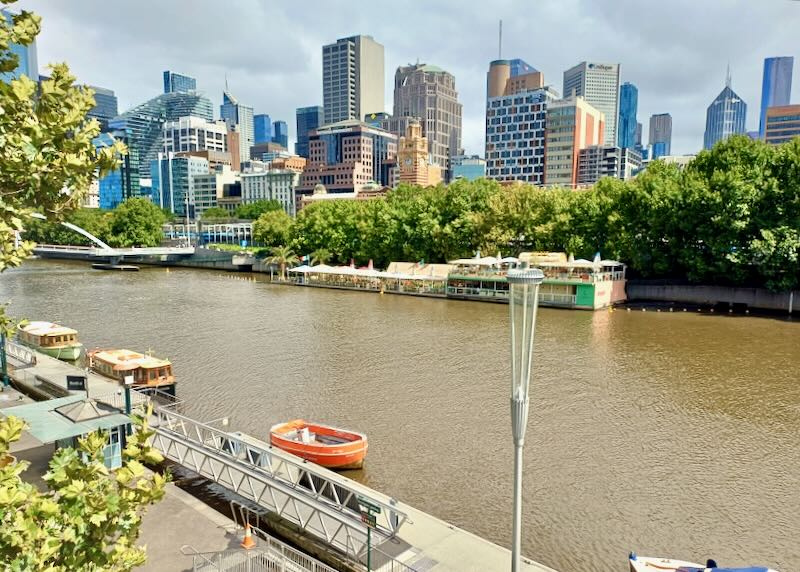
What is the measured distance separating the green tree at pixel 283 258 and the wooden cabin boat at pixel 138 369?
173 ft

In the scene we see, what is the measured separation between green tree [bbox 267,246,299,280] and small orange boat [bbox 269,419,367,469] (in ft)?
208

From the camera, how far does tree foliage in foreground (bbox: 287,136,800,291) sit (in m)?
51.2

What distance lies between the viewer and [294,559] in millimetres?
14086

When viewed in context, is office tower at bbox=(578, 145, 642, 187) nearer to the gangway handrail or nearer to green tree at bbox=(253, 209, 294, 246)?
green tree at bbox=(253, 209, 294, 246)

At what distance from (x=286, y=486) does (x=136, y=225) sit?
124453mm

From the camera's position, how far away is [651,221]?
2304 inches

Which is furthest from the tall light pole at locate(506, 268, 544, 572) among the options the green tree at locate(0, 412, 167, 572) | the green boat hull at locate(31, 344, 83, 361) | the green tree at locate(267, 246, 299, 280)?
the green tree at locate(267, 246, 299, 280)

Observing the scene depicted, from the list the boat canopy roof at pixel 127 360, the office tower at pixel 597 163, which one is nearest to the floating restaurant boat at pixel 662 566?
the boat canopy roof at pixel 127 360

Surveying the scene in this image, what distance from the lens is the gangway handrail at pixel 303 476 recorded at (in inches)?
570

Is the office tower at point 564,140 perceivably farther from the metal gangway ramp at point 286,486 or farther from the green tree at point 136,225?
the metal gangway ramp at point 286,486

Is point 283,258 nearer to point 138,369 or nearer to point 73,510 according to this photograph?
point 138,369

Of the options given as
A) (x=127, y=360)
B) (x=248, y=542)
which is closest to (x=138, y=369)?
(x=127, y=360)

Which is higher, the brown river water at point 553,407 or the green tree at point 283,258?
the green tree at point 283,258

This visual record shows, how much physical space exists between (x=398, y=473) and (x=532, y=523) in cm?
526
